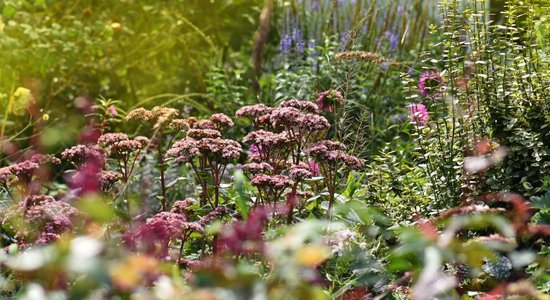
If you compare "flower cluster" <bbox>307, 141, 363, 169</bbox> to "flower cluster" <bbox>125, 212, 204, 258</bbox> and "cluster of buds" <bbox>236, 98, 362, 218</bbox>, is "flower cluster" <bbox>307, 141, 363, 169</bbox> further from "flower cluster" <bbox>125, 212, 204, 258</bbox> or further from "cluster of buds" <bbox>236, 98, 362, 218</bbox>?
"flower cluster" <bbox>125, 212, 204, 258</bbox>

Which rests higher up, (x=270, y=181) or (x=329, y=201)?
(x=270, y=181)

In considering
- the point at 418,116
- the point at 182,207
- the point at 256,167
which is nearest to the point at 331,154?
the point at 256,167

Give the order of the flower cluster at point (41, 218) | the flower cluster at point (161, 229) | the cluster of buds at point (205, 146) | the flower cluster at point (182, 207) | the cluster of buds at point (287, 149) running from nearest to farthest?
1. the flower cluster at point (161, 229)
2. the flower cluster at point (41, 218)
3. the cluster of buds at point (287, 149)
4. the cluster of buds at point (205, 146)
5. the flower cluster at point (182, 207)

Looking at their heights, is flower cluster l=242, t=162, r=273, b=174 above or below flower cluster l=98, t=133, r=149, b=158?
below

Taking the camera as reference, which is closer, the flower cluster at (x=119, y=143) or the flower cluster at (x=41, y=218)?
the flower cluster at (x=41, y=218)

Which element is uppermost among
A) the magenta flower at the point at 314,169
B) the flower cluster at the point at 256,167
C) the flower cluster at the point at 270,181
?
the flower cluster at the point at 270,181

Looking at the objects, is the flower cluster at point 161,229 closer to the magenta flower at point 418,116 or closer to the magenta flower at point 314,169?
the magenta flower at point 314,169

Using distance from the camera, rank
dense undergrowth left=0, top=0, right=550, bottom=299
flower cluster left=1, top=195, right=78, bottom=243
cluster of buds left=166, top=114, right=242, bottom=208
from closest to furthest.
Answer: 1. dense undergrowth left=0, top=0, right=550, bottom=299
2. flower cluster left=1, top=195, right=78, bottom=243
3. cluster of buds left=166, top=114, right=242, bottom=208

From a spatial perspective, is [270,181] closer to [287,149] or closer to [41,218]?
[287,149]

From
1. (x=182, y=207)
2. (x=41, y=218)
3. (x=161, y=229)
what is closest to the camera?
(x=161, y=229)

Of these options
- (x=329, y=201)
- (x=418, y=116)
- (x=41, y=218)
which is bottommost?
(x=329, y=201)

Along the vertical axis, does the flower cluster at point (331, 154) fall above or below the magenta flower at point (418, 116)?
above

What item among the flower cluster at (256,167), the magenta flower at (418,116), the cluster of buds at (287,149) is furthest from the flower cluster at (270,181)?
the magenta flower at (418,116)

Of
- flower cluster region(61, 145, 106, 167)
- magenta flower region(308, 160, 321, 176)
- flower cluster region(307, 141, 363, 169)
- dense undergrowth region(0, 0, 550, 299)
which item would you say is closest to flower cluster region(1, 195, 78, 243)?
dense undergrowth region(0, 0, 550, 299)
